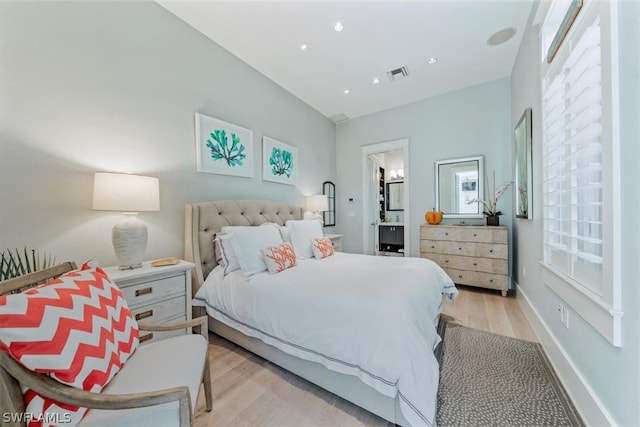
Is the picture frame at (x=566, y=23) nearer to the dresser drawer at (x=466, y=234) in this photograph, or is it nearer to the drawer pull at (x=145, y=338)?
the dresser drawer at (x=466, y=234)

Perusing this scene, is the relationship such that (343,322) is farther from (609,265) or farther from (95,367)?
(609,265)

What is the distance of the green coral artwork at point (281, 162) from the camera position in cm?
321

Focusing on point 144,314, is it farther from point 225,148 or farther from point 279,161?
point 279,161

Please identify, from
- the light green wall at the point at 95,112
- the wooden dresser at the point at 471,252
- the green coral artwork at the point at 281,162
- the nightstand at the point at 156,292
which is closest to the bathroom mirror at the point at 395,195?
the wooden dresser at the point at 471,252

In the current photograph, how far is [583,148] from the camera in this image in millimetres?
1231

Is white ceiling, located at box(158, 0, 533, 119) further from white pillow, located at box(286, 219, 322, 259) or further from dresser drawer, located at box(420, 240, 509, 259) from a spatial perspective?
dresser drawer, located at box(420, 240, 509, 259)

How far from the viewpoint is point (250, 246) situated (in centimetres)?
199

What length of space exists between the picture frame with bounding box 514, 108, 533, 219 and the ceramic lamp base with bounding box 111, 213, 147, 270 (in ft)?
11.0

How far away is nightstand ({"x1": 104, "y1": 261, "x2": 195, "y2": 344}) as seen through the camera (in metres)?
1.55

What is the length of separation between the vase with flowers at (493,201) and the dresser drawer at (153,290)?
369 cm

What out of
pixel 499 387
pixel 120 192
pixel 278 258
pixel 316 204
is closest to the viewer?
pixel 499 387

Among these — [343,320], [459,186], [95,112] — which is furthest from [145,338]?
[459,186]

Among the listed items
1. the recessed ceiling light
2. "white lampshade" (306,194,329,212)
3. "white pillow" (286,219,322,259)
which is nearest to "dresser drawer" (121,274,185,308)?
"white pillow" (286,219,322,259)

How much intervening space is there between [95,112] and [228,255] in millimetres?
1447
